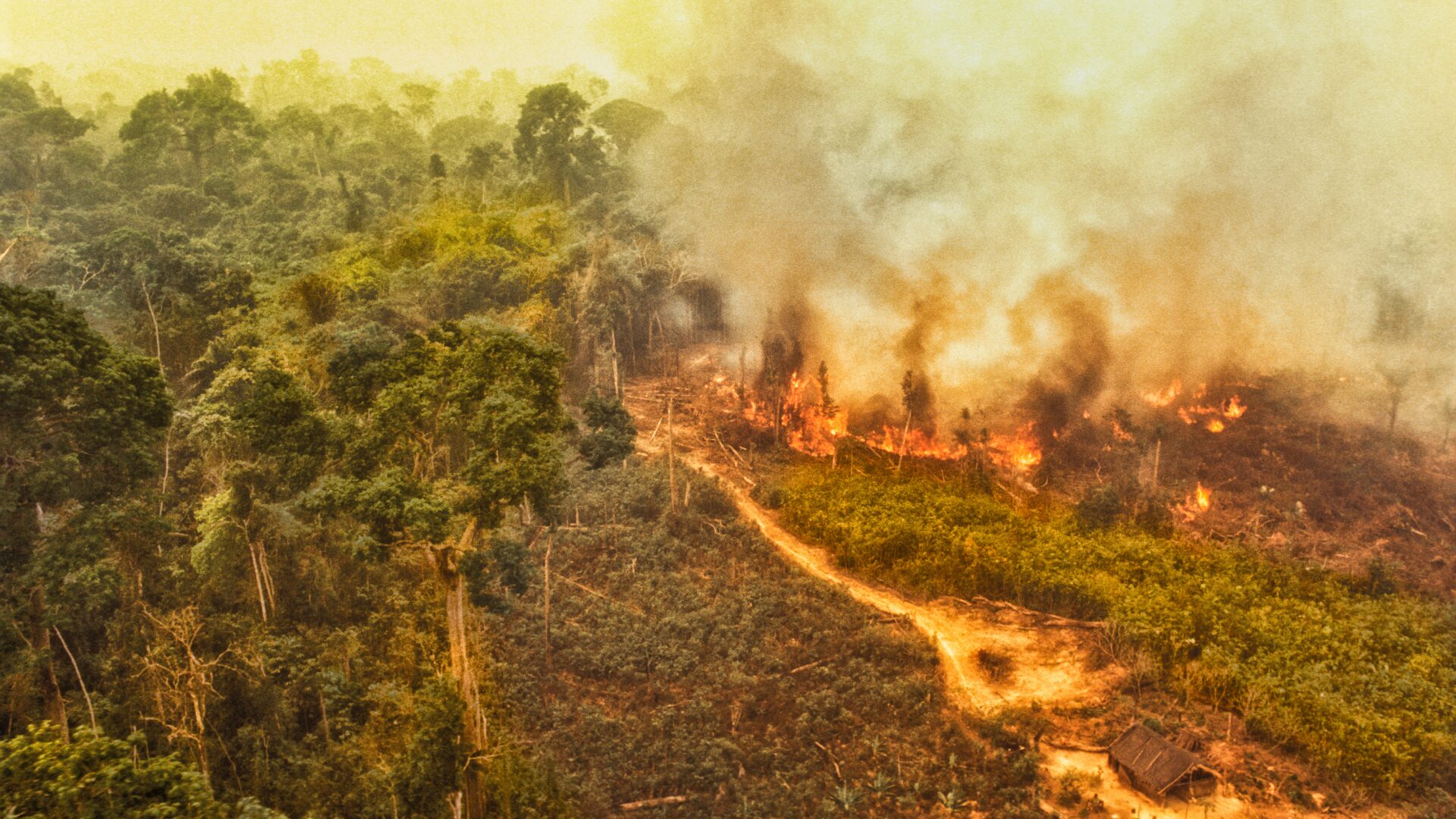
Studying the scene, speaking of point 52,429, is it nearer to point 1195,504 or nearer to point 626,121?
point 1195,504

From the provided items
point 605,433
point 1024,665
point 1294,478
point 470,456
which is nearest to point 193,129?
point 605,433

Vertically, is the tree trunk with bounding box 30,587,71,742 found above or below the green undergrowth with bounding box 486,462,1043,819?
above

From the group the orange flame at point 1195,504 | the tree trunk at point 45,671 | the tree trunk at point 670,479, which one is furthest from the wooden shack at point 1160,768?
the tree trunk at point 45,671

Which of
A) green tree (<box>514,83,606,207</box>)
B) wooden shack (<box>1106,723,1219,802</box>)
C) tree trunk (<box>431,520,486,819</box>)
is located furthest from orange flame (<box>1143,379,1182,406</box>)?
green tree (<box>514,83,606,207</box>)

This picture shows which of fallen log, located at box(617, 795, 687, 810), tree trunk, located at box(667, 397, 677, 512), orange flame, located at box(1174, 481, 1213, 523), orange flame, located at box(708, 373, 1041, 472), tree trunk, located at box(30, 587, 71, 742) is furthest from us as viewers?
orange flame, located at box(708, 373, 1041, 472)

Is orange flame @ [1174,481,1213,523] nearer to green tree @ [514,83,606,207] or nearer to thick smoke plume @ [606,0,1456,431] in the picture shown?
thick smoke plume @ [606,0,1456,431]

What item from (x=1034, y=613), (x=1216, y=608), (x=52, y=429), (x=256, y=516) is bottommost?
(x=1034, y=613)

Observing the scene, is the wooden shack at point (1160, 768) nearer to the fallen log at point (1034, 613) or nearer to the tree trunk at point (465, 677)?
the fallen log at point (1034, 613)
